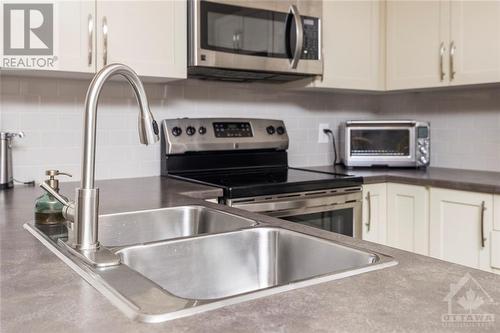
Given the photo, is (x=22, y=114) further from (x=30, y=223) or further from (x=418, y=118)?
(x=418, y=118)

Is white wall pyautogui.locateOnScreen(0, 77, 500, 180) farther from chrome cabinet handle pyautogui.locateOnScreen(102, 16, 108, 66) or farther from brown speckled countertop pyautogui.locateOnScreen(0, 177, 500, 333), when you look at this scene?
brown speckled countertop pyautogui.locateOnScreen(0, 177, 500, 333)

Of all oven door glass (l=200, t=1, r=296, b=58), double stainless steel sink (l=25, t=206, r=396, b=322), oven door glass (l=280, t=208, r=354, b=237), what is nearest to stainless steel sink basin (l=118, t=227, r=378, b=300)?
double stainless steel sink (l=25, t=206, r=396, b=322)

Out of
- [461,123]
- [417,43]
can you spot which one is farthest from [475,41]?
[461,123]

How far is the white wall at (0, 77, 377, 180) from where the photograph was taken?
2.14 metres

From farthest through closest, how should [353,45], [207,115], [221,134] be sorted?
[353,45], [207,115], [221,134]

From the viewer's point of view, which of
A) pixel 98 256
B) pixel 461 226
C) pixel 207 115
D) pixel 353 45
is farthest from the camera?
pixel 353 45

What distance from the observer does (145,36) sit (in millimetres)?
2070

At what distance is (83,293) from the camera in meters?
0.74

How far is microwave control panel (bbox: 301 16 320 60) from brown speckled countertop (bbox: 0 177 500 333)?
1.74 m

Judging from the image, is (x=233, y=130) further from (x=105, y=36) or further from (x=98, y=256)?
(x=98, y=256)

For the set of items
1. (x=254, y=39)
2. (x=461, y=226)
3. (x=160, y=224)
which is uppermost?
(x=254, y=39)

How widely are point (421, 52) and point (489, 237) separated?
3.63 ft

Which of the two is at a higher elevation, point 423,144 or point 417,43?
point 417,43

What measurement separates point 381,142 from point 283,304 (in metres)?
2.33
